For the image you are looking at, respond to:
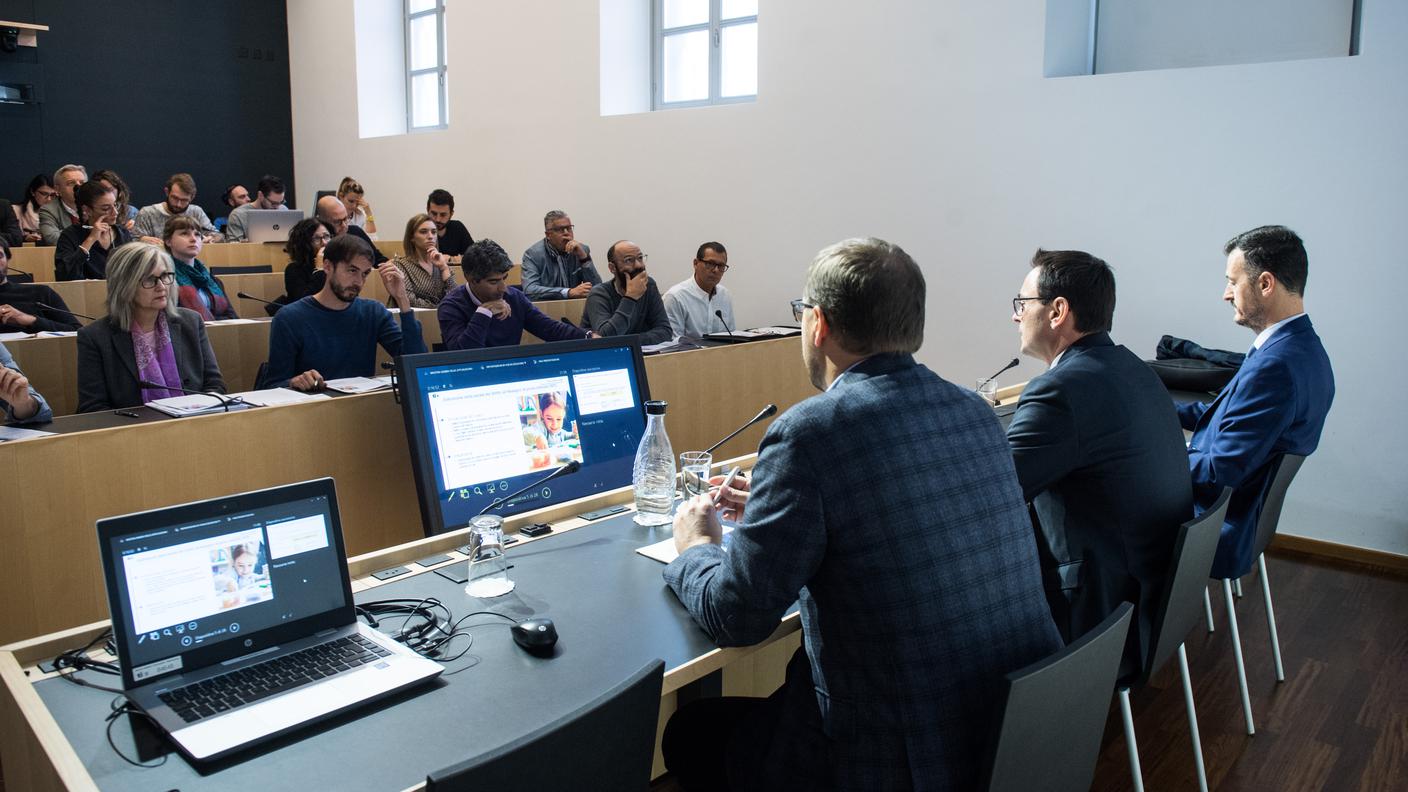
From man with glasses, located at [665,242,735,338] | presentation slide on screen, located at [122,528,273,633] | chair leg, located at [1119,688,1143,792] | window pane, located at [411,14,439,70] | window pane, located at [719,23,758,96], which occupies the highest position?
window pane, located at [411,14,439,70]

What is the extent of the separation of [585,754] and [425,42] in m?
8.91

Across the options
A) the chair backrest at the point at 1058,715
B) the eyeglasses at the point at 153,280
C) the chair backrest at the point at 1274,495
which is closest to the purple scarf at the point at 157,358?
the eyeglasses at the point at 153,280

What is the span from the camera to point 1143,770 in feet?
8.53

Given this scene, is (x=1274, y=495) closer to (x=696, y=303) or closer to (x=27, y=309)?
(x=696, y=303)

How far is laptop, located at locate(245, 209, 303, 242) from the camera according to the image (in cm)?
725

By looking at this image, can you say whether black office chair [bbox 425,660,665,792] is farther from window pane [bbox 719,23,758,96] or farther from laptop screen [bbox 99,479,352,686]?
window pane [bbox 719,23,758,96]

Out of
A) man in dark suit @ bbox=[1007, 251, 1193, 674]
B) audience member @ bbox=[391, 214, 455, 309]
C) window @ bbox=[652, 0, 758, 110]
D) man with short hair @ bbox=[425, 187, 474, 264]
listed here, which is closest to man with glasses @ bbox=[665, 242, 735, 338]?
audience member @ bbox=[391, 214, 455, 309]

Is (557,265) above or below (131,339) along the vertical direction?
above

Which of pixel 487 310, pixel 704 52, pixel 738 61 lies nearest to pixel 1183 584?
pixel 487 310

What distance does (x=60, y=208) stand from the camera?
7180 mm

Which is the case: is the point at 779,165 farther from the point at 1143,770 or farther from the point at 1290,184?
the point at 1143,770

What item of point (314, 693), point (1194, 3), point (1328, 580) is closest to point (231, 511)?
point (314, 693)

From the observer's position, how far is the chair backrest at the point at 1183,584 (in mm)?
2012

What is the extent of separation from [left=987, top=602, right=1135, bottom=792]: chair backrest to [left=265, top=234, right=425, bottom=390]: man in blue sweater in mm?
2743
